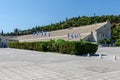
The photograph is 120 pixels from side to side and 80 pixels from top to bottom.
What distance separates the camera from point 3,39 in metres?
77.6

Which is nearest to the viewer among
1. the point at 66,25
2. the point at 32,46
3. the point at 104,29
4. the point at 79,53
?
the point at 79,53

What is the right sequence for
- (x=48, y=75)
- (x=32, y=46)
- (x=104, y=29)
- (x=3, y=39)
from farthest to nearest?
1. (x=3, y=39)
2. (x=104, y=29)
3. (x=32, y=46)
4. (x=48, y=75)

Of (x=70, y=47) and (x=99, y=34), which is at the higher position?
(x=99, y=34)

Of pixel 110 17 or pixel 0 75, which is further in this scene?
pixel 110 17

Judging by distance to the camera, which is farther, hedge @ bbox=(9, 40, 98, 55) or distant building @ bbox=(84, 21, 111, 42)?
distant building @ bbox=(84, 21, 111, 42)

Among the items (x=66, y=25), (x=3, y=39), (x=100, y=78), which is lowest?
(x=100, y=78)

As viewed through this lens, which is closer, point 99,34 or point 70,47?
point 70,47

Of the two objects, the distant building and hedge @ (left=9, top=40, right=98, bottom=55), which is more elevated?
the distant building

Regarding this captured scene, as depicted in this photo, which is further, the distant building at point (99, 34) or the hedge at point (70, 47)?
the distant building at point (99, 34)

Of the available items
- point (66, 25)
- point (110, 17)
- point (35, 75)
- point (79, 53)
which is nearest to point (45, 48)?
point (79, 53)

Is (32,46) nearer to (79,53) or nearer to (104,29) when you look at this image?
(79,53)

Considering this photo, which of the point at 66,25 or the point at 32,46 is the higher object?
the point at 66,25

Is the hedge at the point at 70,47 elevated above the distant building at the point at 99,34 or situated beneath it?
situated beneath

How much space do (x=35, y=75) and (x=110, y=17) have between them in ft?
332
